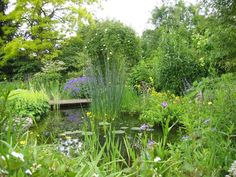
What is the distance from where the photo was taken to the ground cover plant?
2041 millimetres

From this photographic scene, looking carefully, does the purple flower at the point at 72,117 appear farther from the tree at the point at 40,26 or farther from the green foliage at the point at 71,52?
the green foliage at the point at 71,52

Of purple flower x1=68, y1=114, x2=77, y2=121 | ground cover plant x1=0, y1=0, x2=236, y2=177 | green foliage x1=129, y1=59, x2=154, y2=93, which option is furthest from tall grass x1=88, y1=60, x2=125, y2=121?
green foliage x1=129, y1=59, x2=154, y2=93

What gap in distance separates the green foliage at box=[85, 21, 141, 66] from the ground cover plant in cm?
4

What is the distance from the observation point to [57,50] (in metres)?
14.8

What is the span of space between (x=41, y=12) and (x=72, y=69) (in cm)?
314

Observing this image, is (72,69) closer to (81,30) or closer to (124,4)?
(81,30)

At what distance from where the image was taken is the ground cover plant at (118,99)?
204cm

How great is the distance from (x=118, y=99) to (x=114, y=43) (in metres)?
4.88

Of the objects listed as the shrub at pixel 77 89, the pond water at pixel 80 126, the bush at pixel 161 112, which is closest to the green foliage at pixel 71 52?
the shrub at pixel 77 89

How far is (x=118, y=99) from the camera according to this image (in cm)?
611

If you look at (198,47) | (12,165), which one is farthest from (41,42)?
(12,165)

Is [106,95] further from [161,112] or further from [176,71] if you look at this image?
[176,71]

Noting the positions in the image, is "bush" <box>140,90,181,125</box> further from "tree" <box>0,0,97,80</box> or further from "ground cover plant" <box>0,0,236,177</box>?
"tree" <box>0,0,97,80</box>

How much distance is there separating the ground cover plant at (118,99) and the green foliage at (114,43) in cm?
4
